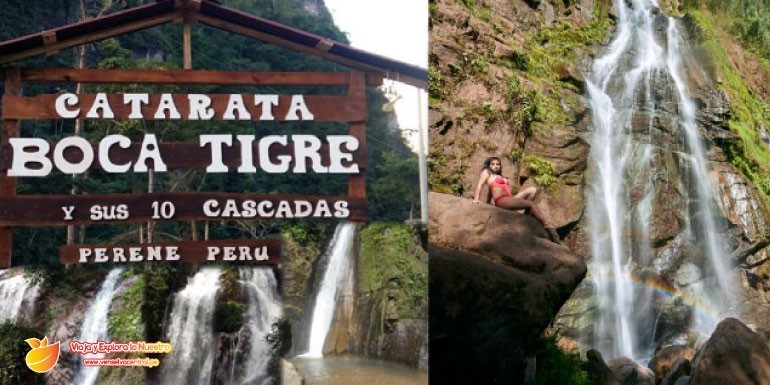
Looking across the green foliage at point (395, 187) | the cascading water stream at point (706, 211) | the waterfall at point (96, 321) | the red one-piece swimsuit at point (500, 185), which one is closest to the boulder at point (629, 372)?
Answer: the cascading water stream at point (706, 211)

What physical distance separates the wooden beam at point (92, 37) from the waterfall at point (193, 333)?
162 centimetres

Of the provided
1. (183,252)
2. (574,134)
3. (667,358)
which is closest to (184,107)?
(183,252)

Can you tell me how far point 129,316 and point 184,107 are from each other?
4.45 feet

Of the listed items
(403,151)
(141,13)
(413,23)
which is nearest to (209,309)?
(403,151)

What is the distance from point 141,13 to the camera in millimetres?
4855

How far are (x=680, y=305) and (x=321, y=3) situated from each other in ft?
11.9

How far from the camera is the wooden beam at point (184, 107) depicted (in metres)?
4.71

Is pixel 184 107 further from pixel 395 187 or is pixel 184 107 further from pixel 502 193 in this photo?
pixel 502 193

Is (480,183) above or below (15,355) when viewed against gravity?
above

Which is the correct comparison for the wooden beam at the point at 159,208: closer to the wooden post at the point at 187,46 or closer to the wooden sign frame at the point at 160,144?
the wooden sign frame at the point at 160,144

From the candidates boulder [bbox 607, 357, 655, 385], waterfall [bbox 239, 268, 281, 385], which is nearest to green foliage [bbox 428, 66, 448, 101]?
waterfall [bbox 239, 268, 281, 385]

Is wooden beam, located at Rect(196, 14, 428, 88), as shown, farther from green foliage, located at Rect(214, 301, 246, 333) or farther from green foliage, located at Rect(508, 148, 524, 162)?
green foliage, located at Rect(214, 301, 246, 333)

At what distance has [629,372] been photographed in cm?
575

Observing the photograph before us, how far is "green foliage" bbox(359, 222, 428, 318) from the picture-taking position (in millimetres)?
4816
